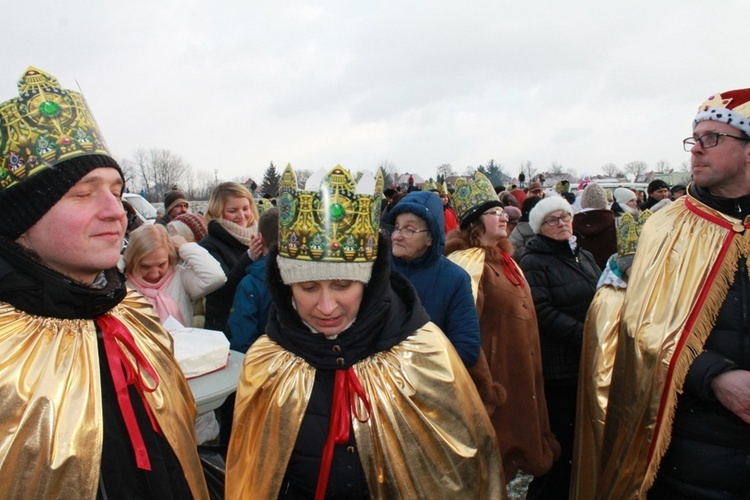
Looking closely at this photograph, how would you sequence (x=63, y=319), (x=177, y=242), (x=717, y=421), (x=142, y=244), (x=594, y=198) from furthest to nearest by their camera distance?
(x=594, y=198) → (x=177, y=242) → (x=142, y=244) → (x=717, y=421) → (x=63, y=319)

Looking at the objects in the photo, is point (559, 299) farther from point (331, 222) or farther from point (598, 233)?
point (331, 222)

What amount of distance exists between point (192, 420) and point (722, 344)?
232 cm

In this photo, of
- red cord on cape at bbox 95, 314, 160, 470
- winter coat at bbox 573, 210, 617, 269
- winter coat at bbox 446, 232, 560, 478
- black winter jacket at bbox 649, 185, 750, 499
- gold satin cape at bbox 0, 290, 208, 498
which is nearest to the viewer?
gold satin cape at bbox 0, 290, 208, 498

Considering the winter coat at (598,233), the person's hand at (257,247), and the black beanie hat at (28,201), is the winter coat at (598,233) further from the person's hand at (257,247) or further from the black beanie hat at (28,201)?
the black beanie hat at (28,201)

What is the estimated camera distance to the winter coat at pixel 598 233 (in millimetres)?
5574

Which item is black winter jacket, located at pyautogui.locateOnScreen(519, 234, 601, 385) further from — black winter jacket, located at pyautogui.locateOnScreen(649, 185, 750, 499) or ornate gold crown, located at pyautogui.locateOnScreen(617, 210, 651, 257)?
black winter jacket, located at pyautogui.locateOnScreen(649, 185, 750, 499)

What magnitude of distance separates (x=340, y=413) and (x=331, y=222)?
77cm

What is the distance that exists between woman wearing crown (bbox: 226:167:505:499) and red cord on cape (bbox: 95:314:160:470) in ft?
1.56

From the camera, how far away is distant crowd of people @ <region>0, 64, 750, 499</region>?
154 cm

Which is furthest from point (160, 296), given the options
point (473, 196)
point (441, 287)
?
point (473, 196)

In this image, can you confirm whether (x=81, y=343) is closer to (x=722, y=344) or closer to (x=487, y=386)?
(x=487, y=386)

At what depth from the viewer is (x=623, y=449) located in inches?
103

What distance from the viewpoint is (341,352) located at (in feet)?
6.82

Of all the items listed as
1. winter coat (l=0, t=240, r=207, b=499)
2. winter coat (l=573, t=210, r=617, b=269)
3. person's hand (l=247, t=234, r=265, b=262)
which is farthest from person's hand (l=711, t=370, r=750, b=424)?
winter coat (l=573, t=210, r=617, b=269)
